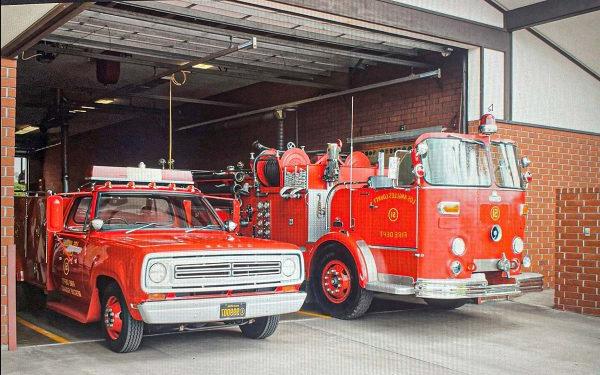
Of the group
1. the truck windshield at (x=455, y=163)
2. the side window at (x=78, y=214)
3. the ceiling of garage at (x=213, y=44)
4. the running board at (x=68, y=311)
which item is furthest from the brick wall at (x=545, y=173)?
the running board at (x=68, y=311)

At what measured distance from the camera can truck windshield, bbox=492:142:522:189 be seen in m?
9.17

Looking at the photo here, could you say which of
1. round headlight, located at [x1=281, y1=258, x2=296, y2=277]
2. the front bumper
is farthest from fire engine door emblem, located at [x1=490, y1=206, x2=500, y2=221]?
round headlight, located at [x1=281, y1=258, x2=296, y2=277]

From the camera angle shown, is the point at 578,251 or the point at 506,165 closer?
the point at 506,165

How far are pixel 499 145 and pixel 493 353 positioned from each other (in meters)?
3.25

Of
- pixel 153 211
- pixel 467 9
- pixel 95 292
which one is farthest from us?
pixel 467 9

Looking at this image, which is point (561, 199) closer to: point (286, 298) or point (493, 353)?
point (493, 353)

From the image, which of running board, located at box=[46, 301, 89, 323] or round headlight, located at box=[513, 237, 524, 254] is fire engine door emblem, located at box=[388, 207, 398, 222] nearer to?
round headlight, located at box=[513, 237, 524, 254]

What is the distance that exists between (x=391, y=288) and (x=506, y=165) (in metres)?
2.61

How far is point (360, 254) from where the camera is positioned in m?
8.98

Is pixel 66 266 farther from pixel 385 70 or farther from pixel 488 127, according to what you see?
pixel 385 70

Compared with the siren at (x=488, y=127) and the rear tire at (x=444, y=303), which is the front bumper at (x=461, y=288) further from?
the siren at (x=488, y=127)

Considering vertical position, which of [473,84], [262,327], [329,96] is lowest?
[262,327]

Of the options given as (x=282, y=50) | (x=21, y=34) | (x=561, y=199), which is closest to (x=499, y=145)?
(x=561, y=199)

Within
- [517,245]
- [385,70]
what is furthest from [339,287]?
[385,70]
